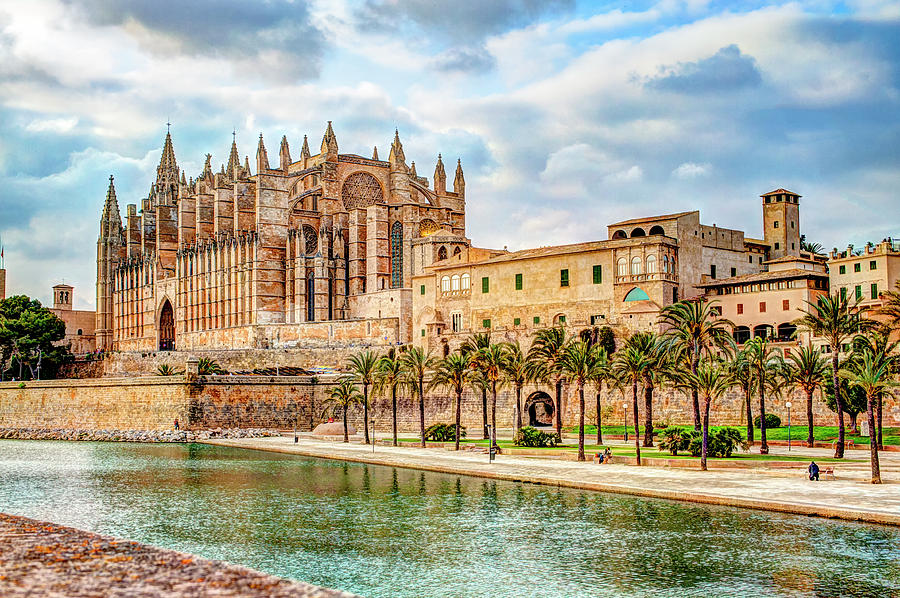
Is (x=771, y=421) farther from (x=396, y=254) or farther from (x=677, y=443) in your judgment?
(x=396, y=254)

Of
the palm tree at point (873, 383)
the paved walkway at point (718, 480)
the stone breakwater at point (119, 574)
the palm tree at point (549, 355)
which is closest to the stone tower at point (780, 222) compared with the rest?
the palm tree at point (549, 355)

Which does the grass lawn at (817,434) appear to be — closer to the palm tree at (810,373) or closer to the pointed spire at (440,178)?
the palm tree at (810,373)

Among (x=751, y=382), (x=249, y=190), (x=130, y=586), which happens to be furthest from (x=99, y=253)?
(x=130, y=586)

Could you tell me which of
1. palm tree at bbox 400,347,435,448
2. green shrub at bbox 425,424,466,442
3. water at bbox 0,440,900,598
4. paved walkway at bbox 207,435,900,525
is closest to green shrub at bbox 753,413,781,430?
paved walkway at bbox 207,435,900,525

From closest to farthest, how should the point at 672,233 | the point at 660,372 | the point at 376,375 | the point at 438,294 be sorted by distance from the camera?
the point at 660,372, the point at 376,375, the point at 672,233, the point at 438,294

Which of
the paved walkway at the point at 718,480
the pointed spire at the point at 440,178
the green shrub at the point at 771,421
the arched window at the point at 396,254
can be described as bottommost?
the paved walkway at the point at 718,480

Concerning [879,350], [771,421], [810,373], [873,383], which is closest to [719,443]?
[810,373]

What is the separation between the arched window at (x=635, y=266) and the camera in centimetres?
5738

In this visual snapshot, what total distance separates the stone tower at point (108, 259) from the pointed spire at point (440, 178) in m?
40.1

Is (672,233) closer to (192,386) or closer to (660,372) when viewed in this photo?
(660,372)

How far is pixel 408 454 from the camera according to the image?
42938 mm

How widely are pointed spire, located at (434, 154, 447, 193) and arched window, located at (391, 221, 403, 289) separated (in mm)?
10310

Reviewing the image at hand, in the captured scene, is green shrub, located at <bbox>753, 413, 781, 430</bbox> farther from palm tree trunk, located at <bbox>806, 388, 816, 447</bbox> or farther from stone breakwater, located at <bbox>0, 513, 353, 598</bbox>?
stone breakwater, located at <bbox>0, 513, 353, 598</bbox>

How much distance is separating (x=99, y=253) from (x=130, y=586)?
→ 10239cm
